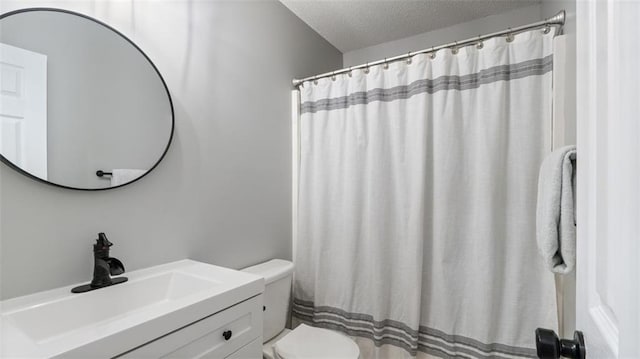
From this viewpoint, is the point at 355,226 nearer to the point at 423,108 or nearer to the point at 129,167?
the point at 423,108

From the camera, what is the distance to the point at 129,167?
119 centimetres

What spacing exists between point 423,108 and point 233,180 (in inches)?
44.8

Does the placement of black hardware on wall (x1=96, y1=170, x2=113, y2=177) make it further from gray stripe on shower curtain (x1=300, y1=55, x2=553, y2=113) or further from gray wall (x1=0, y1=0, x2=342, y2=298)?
gray stripe on shower curtain (x1=300, y1=55, x2=553, y2=113)

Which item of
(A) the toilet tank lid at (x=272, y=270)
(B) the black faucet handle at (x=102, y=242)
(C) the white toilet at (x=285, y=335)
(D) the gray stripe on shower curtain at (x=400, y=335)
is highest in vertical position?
(B) the black faucet handle at (x=102, y=242)

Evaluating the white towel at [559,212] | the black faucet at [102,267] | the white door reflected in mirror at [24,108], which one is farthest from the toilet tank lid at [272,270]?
the white towel at [559,212]

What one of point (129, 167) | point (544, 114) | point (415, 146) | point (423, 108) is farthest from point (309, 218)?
point (544, 114)

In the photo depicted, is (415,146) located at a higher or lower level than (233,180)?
higher

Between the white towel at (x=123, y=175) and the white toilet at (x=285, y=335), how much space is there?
773 mm

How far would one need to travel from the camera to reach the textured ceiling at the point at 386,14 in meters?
1.94

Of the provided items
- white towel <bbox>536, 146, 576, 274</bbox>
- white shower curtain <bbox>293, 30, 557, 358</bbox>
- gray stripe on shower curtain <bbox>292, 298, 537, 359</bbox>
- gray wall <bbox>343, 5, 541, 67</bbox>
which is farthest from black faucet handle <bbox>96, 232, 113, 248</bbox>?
gray wall <bbox>343, 5, 541, 67</bbox>

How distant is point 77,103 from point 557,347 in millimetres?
1527

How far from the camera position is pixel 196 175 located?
4.74 feet

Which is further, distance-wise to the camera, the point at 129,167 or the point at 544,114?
the point at 544,114

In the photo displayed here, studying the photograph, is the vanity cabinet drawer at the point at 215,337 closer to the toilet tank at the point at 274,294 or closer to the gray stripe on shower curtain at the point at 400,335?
the toilet tank at the point at 274,294
